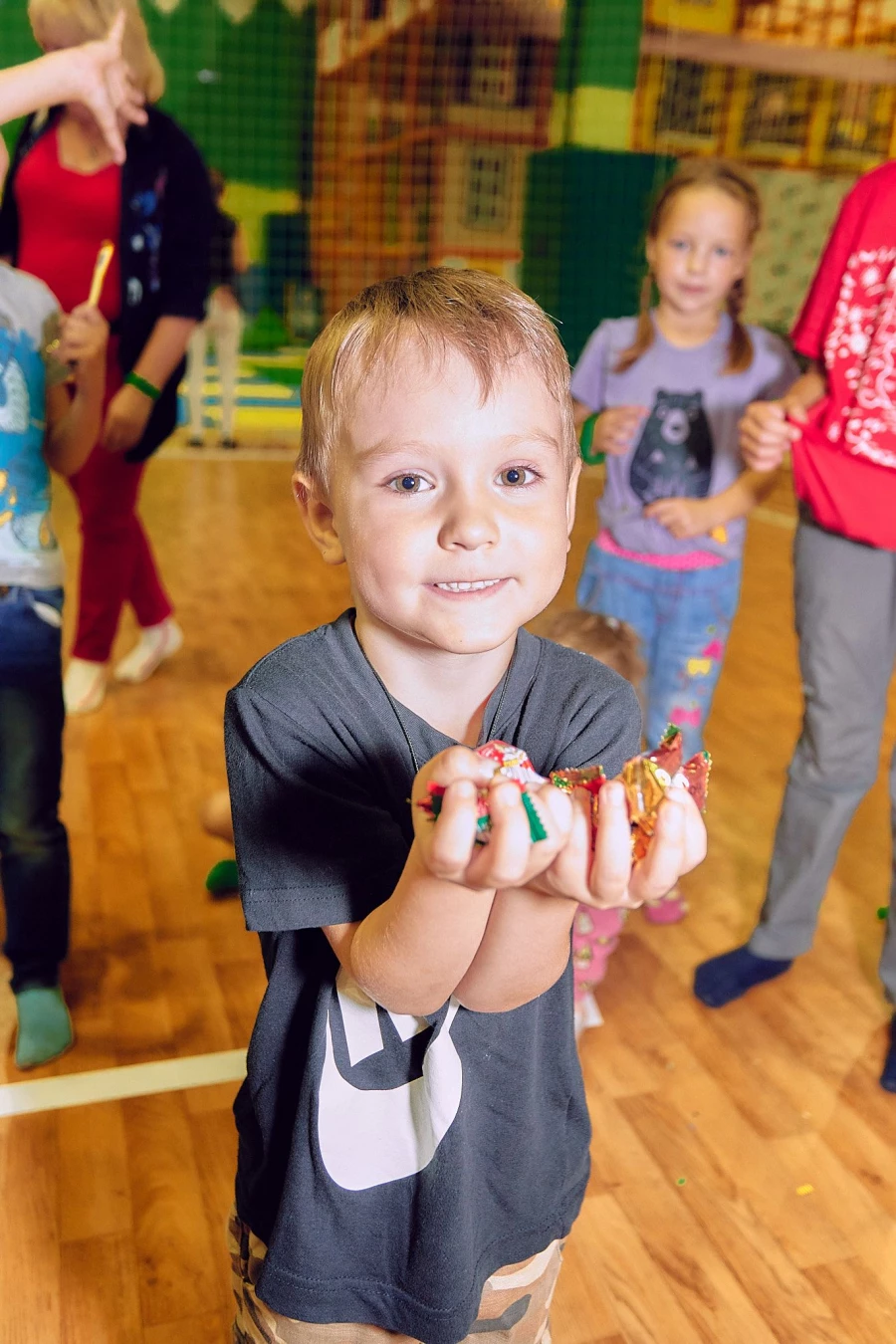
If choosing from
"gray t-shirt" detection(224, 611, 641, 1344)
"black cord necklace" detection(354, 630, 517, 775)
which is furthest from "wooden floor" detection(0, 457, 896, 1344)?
"black cord necklace" detection(354, 630, 517, 775)

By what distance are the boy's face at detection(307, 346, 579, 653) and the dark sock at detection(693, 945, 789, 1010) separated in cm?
116

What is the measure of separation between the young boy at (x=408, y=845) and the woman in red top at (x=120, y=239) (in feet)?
4.83

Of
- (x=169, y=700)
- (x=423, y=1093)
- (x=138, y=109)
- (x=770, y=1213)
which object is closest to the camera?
(x=423, y=1093)

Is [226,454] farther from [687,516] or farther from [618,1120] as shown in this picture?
[618,1120]

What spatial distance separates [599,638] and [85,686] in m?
1.48

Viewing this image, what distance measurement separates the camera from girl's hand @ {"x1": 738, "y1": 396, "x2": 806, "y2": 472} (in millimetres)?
1470

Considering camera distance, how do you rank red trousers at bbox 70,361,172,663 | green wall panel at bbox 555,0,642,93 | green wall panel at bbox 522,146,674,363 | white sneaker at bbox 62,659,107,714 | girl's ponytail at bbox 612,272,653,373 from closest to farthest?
1. girl's ponytail at bbox 612,272,653,373
2. red trousers at bbox 70,361,172,663
3. white sneaker at bbox 62,659,107,714
4. green wall panel at bbox 555,0,642,93
5. green wall panel at bbox 522,146,674,363

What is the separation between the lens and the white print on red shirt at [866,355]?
1356 mm

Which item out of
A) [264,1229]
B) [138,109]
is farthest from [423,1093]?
[138,109]

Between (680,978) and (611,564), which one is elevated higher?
(611,564)

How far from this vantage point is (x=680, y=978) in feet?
5.66

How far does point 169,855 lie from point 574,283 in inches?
208

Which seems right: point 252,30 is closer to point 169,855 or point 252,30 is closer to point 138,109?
point 138,109

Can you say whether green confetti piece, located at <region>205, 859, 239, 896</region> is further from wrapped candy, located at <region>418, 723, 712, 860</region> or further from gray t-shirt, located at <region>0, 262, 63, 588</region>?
wrapped candy, located at <region>418, 723, 712, 860</region>
